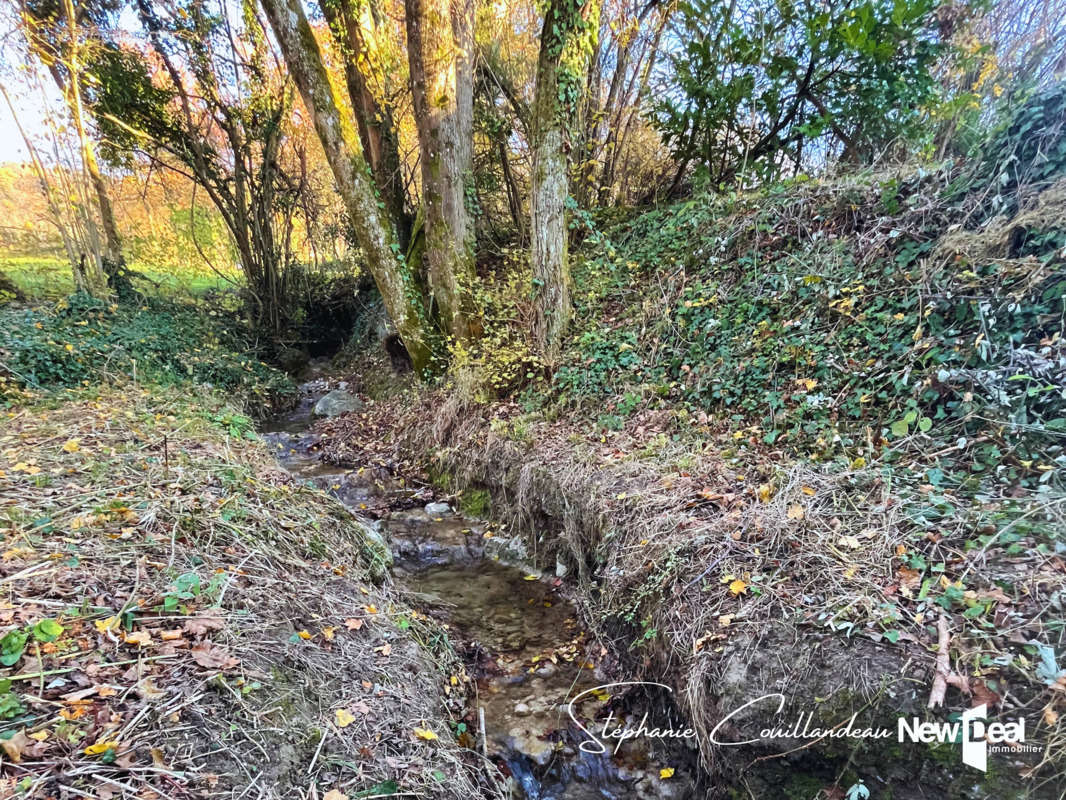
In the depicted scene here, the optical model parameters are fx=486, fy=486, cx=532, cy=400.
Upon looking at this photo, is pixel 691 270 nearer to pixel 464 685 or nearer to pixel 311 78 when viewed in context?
pixel 464 685

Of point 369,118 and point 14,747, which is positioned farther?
point 369,118

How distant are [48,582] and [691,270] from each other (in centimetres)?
559

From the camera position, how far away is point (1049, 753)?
1781 mm

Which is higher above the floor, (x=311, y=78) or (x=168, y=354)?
(x=311, y=78)

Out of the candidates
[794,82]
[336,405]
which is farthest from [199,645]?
[794,82]

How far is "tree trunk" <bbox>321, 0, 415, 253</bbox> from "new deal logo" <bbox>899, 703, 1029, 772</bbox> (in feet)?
25.1

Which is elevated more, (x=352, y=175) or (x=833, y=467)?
(x=352, y=175)

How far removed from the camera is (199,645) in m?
1.97

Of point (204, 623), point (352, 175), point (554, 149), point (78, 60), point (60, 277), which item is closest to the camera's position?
point (204, 623)

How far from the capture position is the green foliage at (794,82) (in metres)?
5.01

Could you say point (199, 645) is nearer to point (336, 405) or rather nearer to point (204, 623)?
point (204, 623)

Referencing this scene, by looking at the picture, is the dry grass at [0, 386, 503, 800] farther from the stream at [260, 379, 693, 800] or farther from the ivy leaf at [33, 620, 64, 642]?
the stream at [260, 379, 693, 800]

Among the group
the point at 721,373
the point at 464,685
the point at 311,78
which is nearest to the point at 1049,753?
the point at 464,685

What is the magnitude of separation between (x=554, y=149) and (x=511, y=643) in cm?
491
